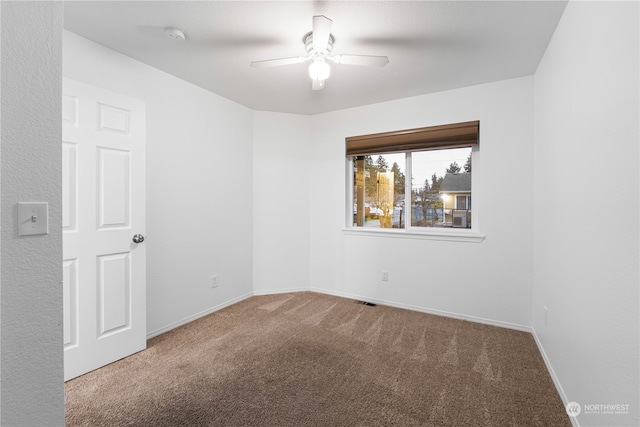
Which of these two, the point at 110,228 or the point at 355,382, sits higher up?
the point at 110,228

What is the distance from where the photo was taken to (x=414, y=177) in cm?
347

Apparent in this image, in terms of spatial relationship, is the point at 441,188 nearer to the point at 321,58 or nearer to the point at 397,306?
the point at 397,306

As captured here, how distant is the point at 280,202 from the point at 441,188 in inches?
78.7

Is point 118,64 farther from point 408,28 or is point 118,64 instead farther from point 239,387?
point 239,387

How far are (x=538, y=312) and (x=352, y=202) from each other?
7.30 ft

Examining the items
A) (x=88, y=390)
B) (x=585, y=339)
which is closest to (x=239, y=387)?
(x=88, y=390)

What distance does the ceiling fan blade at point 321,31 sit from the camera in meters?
1.72

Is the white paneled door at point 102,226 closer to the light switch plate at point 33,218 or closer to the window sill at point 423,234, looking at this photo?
the light switch plate at point 33,218

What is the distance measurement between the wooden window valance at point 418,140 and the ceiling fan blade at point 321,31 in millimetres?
1704

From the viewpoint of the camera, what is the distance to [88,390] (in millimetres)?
1870

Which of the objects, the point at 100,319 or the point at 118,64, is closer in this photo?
the point at 100,319

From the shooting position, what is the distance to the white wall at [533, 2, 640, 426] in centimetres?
110

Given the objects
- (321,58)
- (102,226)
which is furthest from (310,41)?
(102,226)

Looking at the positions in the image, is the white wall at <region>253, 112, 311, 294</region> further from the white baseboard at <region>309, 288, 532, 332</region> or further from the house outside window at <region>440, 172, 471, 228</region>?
the house outside window at <region>440, 172, 471, 228</region>
